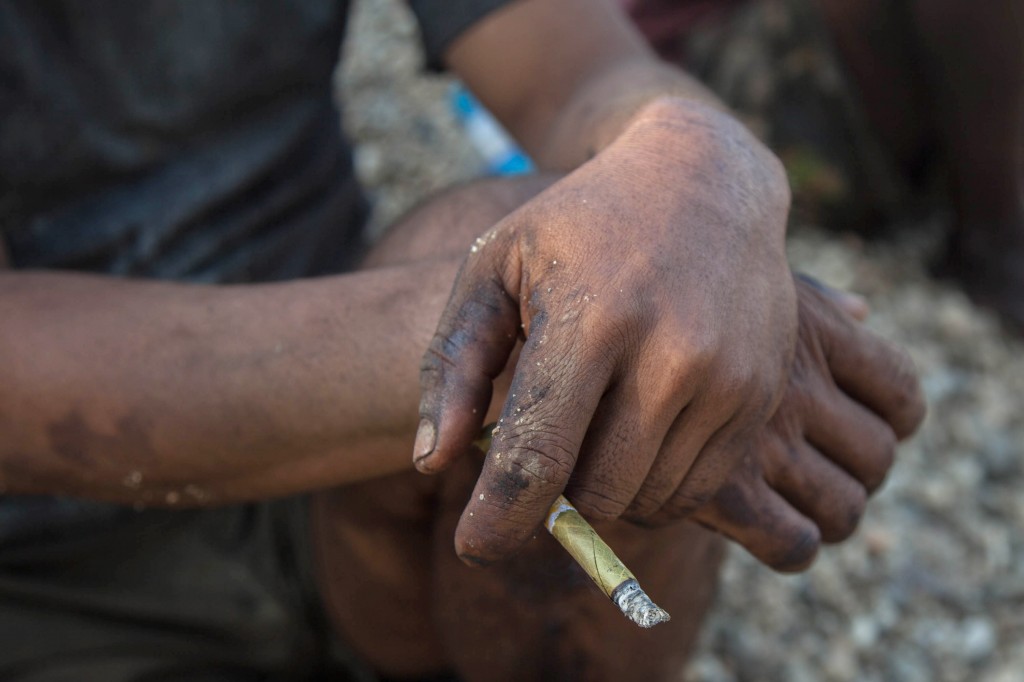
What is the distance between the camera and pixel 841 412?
1070 mm

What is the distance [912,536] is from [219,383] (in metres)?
1.42

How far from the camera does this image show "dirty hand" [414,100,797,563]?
2.68 ft

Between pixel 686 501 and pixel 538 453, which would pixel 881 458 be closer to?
pixel 686 501

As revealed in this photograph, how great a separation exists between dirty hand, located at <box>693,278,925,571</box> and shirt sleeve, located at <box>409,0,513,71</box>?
0.70m

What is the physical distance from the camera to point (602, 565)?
2.55 ft

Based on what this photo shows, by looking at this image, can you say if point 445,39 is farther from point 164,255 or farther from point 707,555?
point 707,555

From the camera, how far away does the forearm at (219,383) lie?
1048 millimetres

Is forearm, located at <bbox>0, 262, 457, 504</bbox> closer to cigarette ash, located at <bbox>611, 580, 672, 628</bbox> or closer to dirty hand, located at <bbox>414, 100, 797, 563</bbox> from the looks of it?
dirty hand, located at <bbox>414, 100, 797, 563</bbox>

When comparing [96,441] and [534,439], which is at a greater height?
[534,439]

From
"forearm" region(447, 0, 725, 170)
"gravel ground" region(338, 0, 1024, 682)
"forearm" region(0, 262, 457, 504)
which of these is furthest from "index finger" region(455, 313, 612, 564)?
"gravel ground" region(338, 0, 1024, 682)

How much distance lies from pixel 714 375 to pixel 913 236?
2.02m

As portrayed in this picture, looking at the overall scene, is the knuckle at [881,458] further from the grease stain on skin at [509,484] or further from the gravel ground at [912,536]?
the gravel ground at [912,536]

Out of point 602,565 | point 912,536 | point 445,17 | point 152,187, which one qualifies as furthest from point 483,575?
point 912,536

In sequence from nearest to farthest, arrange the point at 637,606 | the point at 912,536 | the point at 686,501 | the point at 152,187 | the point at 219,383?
the point at 637,606
the point at 686,501
the point at 219,383
the point at 152,187
the point at 912,536
